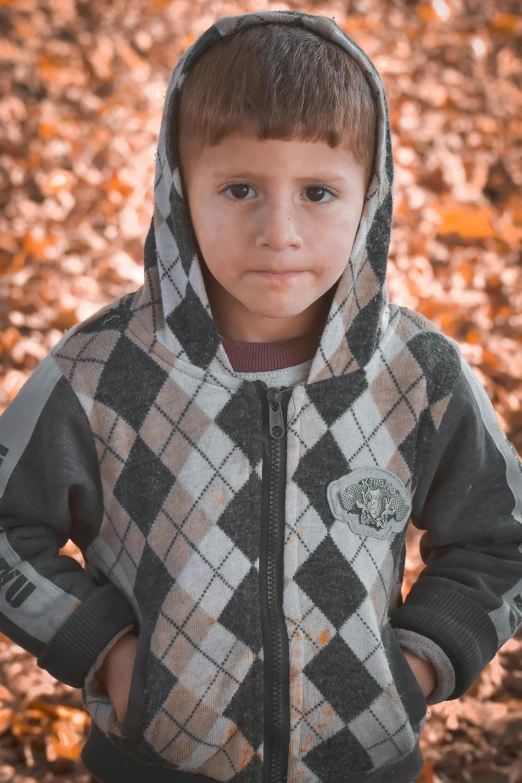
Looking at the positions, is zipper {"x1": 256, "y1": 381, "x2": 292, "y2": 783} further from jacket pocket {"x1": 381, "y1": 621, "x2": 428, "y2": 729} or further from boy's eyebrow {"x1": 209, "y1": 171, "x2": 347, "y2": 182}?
boy's eyebrow {"x1": 209, "y1": 171, "x2": 347, "y2": 182}

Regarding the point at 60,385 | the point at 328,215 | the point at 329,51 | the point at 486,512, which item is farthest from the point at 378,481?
the point at 329,51

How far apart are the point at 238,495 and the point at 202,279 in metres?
0.36

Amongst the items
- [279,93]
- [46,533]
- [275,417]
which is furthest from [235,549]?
[279,93]

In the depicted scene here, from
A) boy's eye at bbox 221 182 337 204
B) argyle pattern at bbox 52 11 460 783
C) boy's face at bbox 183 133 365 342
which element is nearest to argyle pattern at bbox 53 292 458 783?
argyle pattern at bbox 52 11 460 783

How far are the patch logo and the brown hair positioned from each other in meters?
0.51

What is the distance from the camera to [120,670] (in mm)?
1470

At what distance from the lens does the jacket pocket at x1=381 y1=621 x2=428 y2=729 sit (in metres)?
1.50

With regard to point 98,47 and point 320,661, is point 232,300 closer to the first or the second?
point 320,661

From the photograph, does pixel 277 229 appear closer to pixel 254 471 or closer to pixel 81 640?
pixel 254 471

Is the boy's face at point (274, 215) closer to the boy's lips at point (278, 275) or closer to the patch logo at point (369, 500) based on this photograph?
the boy's lips at point (278, 275)

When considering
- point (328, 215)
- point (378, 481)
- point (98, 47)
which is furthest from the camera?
point (98, 47)

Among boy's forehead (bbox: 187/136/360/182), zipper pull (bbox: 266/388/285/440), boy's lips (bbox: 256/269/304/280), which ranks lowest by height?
zipper pull (bbox: 266/388/285/440)

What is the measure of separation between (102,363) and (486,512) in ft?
2.34

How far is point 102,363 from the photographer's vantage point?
150 cm
